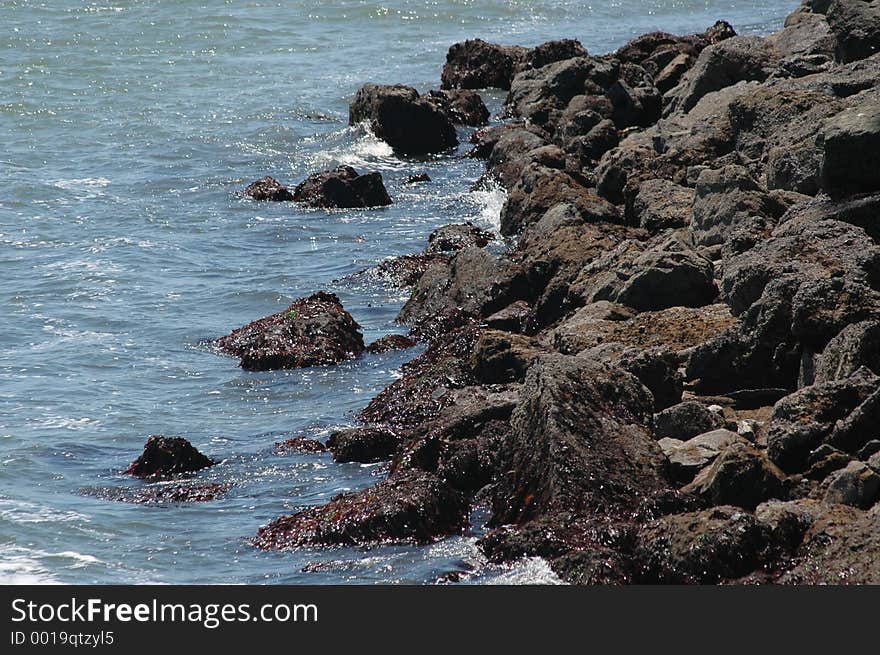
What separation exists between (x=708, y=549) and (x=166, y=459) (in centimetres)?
700

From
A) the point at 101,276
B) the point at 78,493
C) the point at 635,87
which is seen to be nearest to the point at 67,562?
the point at 78,493

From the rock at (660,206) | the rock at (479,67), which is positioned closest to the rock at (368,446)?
the rock at (660,206)

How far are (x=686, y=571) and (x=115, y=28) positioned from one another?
140ft

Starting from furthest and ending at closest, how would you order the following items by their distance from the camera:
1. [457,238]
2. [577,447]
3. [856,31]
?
[457,238], [856,31], [577,447]

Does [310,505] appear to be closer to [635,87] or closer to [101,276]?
[101,276]

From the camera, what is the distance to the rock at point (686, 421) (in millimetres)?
11977

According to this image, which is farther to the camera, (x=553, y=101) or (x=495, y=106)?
(x=495, y=106)

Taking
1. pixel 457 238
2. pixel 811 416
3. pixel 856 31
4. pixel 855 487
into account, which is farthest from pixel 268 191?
pixel 855 487

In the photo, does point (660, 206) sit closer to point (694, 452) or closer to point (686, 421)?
point (686, 421)

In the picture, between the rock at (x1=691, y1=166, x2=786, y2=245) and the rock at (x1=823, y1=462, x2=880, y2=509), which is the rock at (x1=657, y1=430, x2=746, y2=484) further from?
the rock at (x1=691, y1=166, x2=786, y2=245)

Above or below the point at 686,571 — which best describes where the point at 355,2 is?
above

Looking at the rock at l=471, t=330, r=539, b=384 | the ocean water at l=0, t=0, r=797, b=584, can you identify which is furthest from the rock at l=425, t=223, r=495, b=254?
the rock at l=471, t=330, r=539, b=384

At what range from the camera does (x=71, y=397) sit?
17.7 meters

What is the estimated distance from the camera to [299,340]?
1877 centimetres
